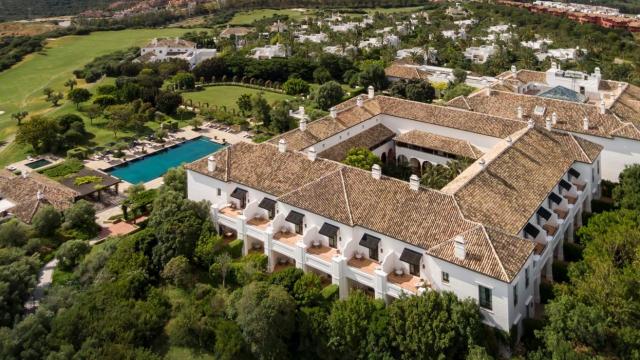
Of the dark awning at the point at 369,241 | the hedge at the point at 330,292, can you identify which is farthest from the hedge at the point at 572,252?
the hedge at the point at 330,292

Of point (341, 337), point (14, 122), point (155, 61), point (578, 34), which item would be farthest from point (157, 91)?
point (578, 34)

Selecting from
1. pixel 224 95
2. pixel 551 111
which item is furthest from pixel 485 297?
pixel 224 95

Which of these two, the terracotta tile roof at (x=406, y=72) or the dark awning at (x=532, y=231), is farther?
the terracotta tile roof at (x=406, y=72)

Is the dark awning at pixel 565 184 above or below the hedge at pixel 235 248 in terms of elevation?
above

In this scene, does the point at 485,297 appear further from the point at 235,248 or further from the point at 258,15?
the point at 258,15

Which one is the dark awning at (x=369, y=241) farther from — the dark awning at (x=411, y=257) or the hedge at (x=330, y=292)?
the hedge at (x=330, y=292)

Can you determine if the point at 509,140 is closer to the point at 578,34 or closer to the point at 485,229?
the point at 485,229

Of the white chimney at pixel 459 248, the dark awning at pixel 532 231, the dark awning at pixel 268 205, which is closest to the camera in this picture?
the white chimney at pixel 459 248
